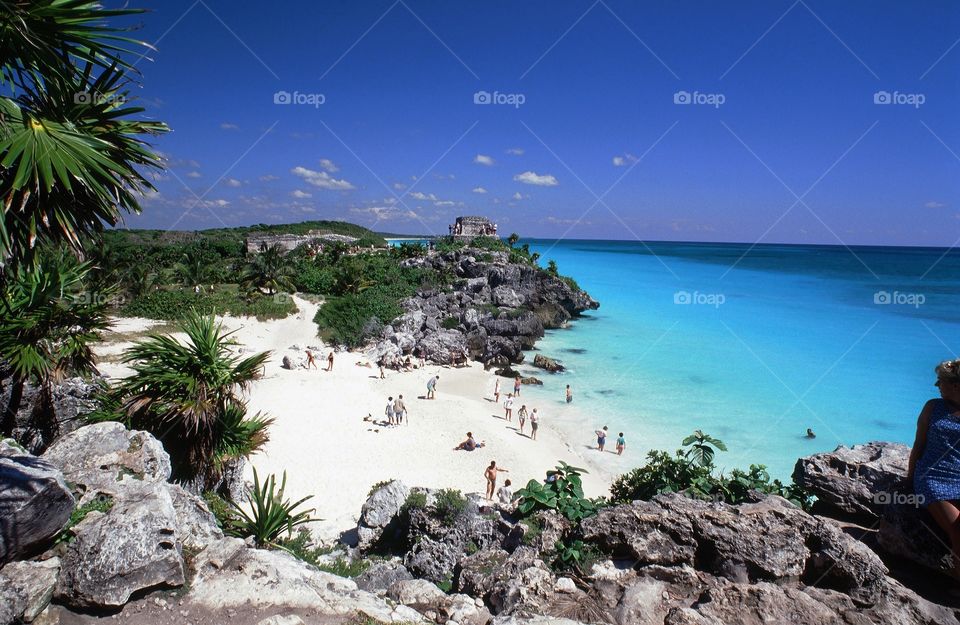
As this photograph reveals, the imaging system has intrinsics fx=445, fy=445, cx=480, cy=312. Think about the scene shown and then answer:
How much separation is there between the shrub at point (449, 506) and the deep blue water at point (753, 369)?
9.30 metres

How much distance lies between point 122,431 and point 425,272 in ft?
99.1

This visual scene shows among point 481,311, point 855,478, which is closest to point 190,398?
point 855,478

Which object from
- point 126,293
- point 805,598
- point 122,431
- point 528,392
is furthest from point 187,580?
point 126,293

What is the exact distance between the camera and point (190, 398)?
6.80 meters

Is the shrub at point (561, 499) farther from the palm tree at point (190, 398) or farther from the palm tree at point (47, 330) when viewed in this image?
the palm tree at point (47, 330)

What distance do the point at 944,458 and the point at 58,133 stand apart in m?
8.26

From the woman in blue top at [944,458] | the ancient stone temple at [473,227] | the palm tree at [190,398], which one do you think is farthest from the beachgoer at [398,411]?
the ancient stone temple at [473,227]

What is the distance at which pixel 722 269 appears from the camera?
302 feet

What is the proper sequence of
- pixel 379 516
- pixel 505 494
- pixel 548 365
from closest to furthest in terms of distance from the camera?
1. pixel 379 516
2. pixel 505 494
3. pixel 548 365

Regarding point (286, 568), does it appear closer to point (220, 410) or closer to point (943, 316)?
point (220, 410)

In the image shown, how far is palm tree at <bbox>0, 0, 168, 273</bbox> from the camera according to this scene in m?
3.08

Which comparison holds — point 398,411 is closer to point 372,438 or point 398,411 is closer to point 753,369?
point 372,438

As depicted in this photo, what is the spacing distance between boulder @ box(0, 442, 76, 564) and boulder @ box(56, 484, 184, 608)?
307 mm

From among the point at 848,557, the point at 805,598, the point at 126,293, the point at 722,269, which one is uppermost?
the point at 722,269
